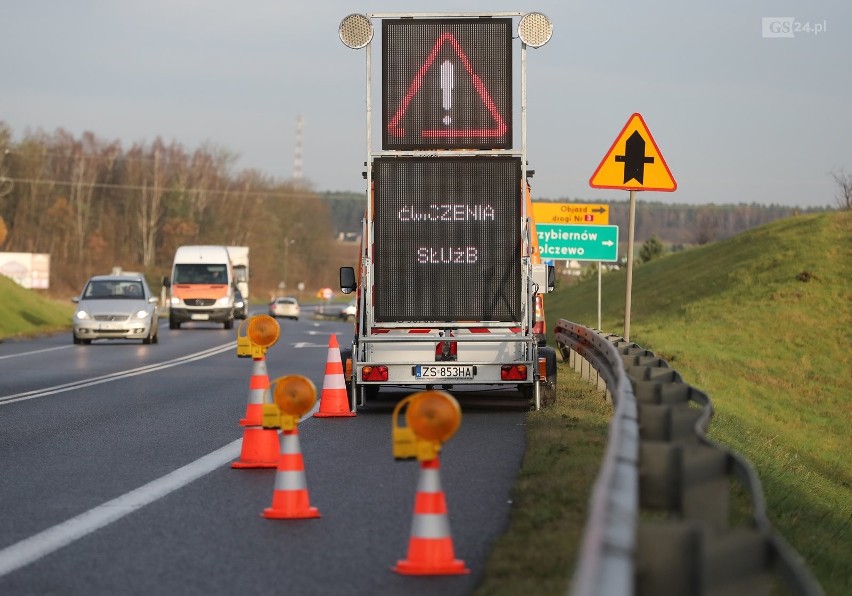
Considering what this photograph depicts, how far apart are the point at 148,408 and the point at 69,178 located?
11637 cm

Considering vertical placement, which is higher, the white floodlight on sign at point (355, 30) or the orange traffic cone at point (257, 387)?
the white floodlight on sign at point (355, 30)

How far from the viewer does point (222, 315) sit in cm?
5216

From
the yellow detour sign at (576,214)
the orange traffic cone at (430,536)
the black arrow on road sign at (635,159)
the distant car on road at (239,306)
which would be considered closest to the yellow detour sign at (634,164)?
the black arrow on road sign at (635,159)

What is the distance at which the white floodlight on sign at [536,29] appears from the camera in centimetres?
1545

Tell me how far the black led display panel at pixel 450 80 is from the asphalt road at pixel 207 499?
302cm

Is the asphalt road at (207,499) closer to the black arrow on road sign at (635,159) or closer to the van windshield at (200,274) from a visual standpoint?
the black arrow on road sign at (635,159)

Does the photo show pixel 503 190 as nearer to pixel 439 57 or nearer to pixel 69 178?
pixel 439 57

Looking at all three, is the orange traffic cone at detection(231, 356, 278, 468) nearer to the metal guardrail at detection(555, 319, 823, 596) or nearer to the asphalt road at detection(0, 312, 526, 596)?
the asphalt road at detection(0, 312, 526, 596)

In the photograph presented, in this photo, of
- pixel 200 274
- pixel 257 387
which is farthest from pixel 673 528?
pixel 200 274

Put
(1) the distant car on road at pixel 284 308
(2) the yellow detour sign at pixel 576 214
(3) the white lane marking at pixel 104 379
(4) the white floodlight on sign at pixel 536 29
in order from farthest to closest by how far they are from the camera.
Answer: (1) the distant car on road at pixel 284 308 < (2) the yellow detour sign at pixel 576 214 < (3) the white lane marking at pixel 104 379 < (4) the white floodlight on sign at pixel 536 29

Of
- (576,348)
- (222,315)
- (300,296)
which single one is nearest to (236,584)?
(576,348)

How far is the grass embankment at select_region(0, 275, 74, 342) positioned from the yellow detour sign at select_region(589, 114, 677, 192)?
27801 millimetres

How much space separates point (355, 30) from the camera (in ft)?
50.3

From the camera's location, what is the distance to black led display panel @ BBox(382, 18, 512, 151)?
15.8m
